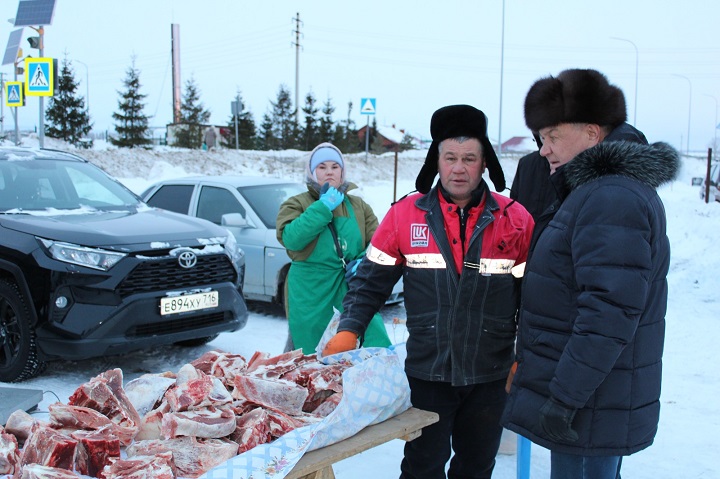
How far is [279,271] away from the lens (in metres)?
7.07

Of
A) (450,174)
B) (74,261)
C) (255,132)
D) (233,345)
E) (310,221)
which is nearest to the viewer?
(450,174)

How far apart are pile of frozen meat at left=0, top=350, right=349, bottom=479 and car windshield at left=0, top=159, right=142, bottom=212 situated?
3.25 m

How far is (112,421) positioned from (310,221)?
1.69m

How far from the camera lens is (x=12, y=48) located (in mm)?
16734

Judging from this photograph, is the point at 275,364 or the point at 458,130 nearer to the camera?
the point at 458,130

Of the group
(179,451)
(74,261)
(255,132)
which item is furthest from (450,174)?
(255,132)

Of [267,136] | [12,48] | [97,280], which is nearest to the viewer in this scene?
[97,280]

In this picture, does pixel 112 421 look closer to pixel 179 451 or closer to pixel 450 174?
pixel 179 451

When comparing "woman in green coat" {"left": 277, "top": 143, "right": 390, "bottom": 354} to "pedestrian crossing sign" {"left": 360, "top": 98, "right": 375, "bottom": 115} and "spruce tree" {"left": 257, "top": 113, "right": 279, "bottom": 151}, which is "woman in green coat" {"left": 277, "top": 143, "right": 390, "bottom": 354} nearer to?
"pedestrian crossing sign" {"left": 360, "top": 98, "right": 375, "bottom": 115}

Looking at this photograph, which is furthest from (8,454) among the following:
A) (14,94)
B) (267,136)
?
(267,136)

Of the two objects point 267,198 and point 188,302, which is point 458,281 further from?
point 267,198

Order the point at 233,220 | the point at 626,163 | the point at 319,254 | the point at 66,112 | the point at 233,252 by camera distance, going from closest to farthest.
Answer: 1. the point at 626,163
2. the point at 319,254
3. the point at 233,252
4. the point at 233,220
5. the point at 66,112

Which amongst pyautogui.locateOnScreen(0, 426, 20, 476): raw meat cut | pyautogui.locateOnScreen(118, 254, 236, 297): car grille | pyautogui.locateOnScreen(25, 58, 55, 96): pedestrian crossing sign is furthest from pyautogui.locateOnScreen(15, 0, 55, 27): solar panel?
pyautogui.locateOnScreen(0, 426, 20, 476): raw meat cut

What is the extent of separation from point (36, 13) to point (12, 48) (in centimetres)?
471
